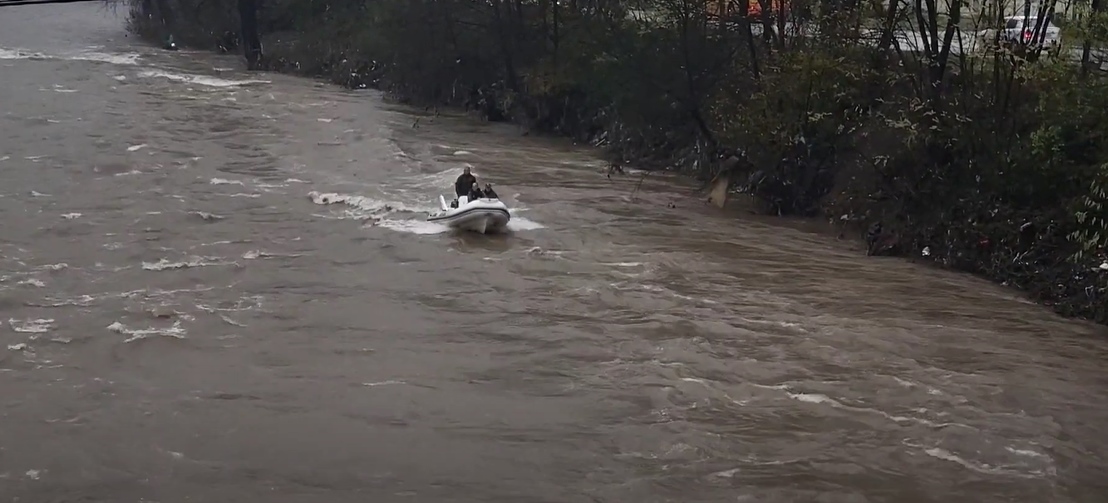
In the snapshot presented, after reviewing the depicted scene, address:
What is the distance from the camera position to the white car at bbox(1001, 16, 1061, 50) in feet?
59.1

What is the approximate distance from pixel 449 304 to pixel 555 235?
4339 millimetres

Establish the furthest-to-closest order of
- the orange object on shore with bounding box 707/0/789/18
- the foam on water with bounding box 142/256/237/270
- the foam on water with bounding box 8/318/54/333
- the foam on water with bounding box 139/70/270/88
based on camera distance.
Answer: the foam on water with bounding box 139/70/270/88
the orange object on shore with bounding box 707/0/789/18
the foam on water with bounding box 142/256/237/270
the foam on water with bounding box 8/318/54/333

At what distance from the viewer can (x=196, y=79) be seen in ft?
143

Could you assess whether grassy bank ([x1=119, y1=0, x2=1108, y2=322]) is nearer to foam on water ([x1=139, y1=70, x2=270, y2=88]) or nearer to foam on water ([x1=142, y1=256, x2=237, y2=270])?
foam on water ([x1=142, y1=256, x2=237, y2=270])

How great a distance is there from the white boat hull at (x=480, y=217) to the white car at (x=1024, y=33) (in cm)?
803

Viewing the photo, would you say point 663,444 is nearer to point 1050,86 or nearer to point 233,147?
point 1050,86

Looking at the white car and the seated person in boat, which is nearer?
the white car

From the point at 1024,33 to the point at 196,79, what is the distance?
104 ft

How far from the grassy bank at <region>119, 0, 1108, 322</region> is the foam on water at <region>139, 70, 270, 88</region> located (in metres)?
13.5

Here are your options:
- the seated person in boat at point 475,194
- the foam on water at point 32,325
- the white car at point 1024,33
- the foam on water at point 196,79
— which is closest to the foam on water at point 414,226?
the seated person in boat at point 475,194

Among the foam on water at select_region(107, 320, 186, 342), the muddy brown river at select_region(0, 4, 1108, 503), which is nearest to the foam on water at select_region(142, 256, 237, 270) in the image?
the muddy brown river at select_region(0, 4, 1108, 503)

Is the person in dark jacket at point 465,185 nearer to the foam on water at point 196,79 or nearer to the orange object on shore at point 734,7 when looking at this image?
the orange object on shore at point 734,7

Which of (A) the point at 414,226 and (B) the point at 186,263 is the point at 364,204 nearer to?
(A) the point at 414,226

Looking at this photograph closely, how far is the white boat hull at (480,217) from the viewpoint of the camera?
19922 mm
